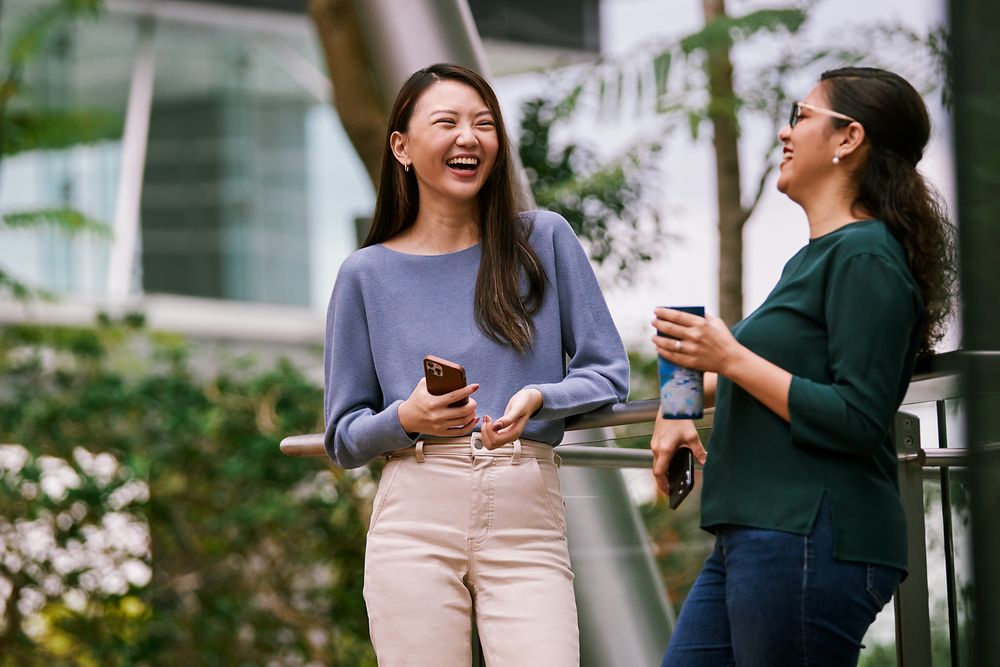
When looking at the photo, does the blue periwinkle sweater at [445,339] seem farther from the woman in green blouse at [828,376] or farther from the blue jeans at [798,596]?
the blue jeans at [798,596]

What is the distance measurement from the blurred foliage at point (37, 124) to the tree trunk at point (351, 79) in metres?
3.13

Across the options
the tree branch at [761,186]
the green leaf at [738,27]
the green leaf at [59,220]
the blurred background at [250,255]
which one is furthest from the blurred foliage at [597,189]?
the green leaf at [59,220]

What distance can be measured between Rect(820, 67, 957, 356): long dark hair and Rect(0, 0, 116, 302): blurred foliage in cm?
680

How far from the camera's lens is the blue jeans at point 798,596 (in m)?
2.04

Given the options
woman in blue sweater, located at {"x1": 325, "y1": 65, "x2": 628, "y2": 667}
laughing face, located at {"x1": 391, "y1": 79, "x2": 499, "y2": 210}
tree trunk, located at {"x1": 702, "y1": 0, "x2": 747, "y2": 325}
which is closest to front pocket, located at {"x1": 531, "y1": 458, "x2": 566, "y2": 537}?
woman in blue sweater, located at {"x1": 325, "y1": 65, "x2": 628, "y2": 667}

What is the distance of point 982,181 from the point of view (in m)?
1.25

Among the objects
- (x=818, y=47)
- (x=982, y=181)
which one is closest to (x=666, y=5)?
(x=818, y=47)

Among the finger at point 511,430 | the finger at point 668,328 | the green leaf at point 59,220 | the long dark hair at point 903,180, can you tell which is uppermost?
the green leaf at point 59,220

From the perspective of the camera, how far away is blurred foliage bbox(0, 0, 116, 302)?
27.6 ft

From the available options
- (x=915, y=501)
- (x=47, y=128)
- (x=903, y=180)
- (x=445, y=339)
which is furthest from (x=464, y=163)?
(x=47, y=128)

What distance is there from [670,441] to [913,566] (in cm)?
60

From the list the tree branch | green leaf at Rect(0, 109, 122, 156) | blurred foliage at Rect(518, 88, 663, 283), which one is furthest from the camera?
green leaf at Rect(0, 109, 122, 156)

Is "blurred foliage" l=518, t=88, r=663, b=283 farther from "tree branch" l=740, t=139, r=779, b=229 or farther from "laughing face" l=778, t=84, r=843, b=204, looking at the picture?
"laughing face" l=778, t=84, r=843, b=204

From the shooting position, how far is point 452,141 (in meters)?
2.58
